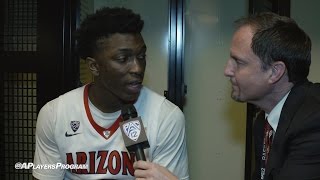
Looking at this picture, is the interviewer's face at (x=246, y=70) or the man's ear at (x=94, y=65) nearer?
the interviewer's face at (x=246, y=70)

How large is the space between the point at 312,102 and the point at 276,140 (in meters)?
0.15

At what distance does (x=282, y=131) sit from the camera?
1.01m

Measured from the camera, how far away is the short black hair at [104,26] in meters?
1.40

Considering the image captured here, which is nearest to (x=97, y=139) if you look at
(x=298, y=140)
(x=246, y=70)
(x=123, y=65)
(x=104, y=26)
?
(x=123, y=65)

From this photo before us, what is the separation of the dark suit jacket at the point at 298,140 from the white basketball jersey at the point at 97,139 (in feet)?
1.42

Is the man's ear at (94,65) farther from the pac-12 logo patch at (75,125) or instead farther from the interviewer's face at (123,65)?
the pac-12 logo patch at (75,125)

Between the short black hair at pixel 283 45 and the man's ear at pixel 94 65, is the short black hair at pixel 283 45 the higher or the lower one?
the higher one

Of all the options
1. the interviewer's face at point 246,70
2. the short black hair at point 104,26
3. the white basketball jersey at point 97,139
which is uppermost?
the short black hair at point 104,26

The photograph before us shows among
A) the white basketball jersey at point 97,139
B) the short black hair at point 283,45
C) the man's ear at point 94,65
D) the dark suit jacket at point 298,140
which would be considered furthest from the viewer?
the man's ear at point 94,65

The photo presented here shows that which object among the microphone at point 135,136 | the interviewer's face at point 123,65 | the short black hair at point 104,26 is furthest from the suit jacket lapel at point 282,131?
the short black hair at point 104,26

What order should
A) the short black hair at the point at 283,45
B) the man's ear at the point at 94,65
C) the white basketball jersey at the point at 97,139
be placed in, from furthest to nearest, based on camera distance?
the man's ear at the point at 94,65
the white basketball jersey at the point at 97,139
the short black hair at the point at 283,45

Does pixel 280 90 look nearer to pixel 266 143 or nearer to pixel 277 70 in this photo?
pixel 277 70

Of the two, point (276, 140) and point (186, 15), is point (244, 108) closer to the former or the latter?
point (186, 15)

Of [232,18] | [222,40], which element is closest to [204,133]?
[222,40]
